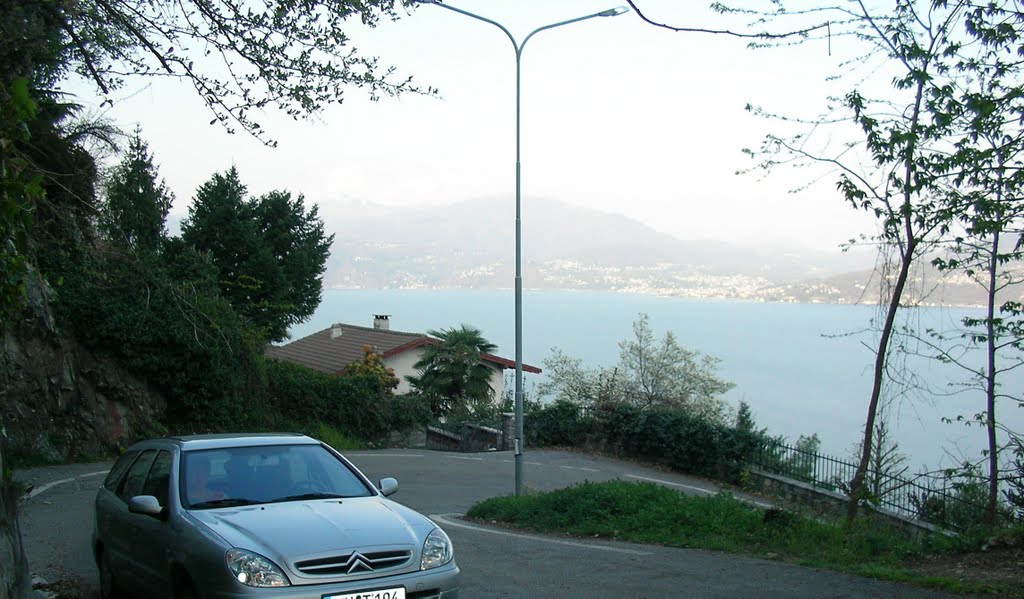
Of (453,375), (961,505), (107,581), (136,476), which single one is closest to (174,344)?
(453,375)

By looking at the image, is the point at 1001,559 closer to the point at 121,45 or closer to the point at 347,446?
the point at 121,45

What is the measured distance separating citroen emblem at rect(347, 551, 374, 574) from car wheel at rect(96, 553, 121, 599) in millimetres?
2931

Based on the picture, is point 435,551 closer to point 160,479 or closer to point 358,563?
point 358,563

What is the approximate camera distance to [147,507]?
643 cm

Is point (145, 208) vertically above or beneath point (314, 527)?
above

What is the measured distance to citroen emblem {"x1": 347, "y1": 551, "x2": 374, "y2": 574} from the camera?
18.6 feet

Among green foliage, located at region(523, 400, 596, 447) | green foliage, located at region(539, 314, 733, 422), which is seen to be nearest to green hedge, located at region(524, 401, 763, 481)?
green foliage, located at region(523, 400, 596, 447)

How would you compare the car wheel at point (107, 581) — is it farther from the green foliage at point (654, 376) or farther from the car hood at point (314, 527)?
the green foliage at point (654, 376)

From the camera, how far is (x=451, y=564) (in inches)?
242

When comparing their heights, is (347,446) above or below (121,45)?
below

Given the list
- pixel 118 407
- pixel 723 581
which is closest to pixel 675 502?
pixel 723 581

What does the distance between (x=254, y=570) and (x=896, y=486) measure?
10122 mm

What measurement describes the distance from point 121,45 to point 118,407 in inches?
662

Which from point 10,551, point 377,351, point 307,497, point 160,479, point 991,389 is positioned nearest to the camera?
point 10,551
